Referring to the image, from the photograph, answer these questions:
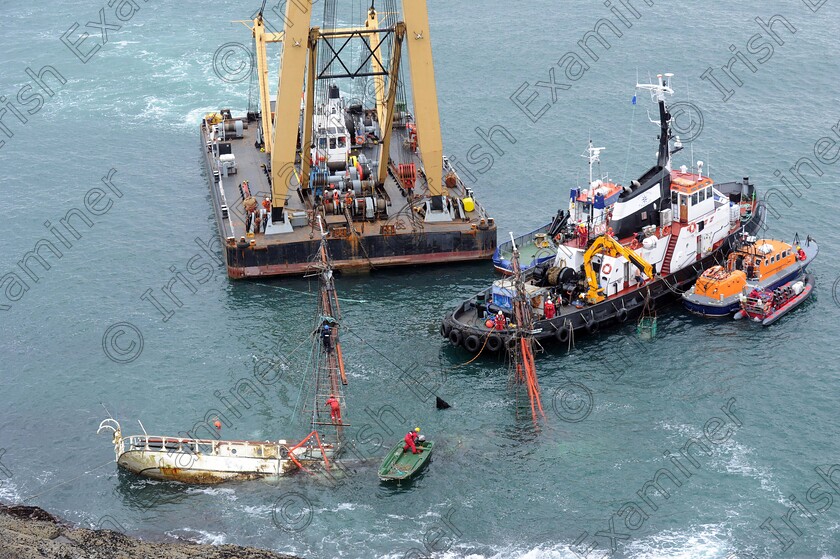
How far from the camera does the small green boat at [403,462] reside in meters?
49.2

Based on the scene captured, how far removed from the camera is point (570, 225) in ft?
212

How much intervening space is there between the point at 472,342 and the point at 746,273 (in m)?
15.8

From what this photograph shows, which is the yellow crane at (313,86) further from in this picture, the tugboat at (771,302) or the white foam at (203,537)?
the white foam at (203,537)

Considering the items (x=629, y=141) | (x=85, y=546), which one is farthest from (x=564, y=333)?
(x=629, y=141)

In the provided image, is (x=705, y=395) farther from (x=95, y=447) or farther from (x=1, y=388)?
(x=1, y=388)

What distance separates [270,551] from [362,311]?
21023 millimetres

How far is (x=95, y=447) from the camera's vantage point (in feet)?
175

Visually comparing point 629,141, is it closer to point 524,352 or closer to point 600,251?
point 600,251

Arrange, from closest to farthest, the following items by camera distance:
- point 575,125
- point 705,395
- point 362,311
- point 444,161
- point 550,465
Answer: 1. point 550,465
2. point 705,395
3. point 362,311
4. point 444,161
5. point 575,125

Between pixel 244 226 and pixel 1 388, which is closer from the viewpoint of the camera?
pixel 1 388

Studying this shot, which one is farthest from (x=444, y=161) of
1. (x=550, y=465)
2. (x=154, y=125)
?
(x=550, y=465)

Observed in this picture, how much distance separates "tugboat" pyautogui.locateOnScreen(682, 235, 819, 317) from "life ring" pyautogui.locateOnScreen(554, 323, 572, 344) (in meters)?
6.93

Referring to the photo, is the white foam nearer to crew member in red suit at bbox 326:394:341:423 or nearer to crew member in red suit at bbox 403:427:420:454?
crew member in red suit at bbox 326:394:341:423

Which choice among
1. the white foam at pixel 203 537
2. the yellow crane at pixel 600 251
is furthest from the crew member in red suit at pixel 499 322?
the white foam at pixel 203 537
